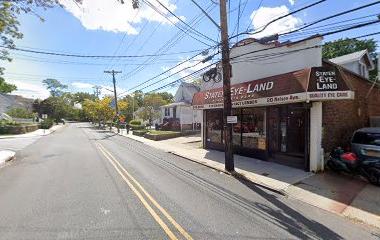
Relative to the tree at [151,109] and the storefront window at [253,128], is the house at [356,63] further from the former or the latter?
the tree at [151,109]

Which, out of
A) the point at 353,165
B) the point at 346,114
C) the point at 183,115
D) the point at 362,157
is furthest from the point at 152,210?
the point at 183,115

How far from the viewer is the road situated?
225 inches

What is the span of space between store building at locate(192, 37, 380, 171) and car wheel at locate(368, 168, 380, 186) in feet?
6.69

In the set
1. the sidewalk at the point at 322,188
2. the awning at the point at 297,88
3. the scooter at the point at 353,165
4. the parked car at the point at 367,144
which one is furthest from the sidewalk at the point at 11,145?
the parked car at the point at 367,144

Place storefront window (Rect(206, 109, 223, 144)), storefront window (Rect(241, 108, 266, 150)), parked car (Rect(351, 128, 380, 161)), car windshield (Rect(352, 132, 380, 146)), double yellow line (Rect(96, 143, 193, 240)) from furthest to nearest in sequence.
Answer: storefront window (Rect(206, 109, 223, 144)), storefront window (Rect(241, 108, 266, 150)), car windshield (Rect(352, 132, 380, 146)), parked car (Rect(351, 128, 380, 161)), double yellow line (Rect(96, 143, 193, 240))

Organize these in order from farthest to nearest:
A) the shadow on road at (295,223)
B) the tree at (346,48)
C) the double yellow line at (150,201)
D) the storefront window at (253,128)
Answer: the tree at (346,48) → the storefront window at (253,128) → the shadow on road at (295,223) → the double yellow line at (150,201)

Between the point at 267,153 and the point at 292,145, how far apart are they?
1249 millimetres

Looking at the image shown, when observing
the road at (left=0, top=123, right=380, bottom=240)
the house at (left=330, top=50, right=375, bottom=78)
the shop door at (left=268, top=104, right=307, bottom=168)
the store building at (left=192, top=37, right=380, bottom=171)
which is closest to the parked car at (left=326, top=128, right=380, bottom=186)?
the store building at (left=192, top=37, right=380, bottom=171)

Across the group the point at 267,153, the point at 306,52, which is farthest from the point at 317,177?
the point at 306,52

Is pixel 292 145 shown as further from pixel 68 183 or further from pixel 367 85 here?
pixel 68 183

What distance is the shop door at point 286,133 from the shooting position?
13552mm

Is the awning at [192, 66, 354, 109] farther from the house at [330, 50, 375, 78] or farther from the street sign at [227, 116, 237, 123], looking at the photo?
the house at [330, 50, 375, 78]

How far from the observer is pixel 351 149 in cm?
1221

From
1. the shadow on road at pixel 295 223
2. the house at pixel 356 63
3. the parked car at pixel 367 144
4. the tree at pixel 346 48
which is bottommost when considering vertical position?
the shadow on road at pixel 295 223
